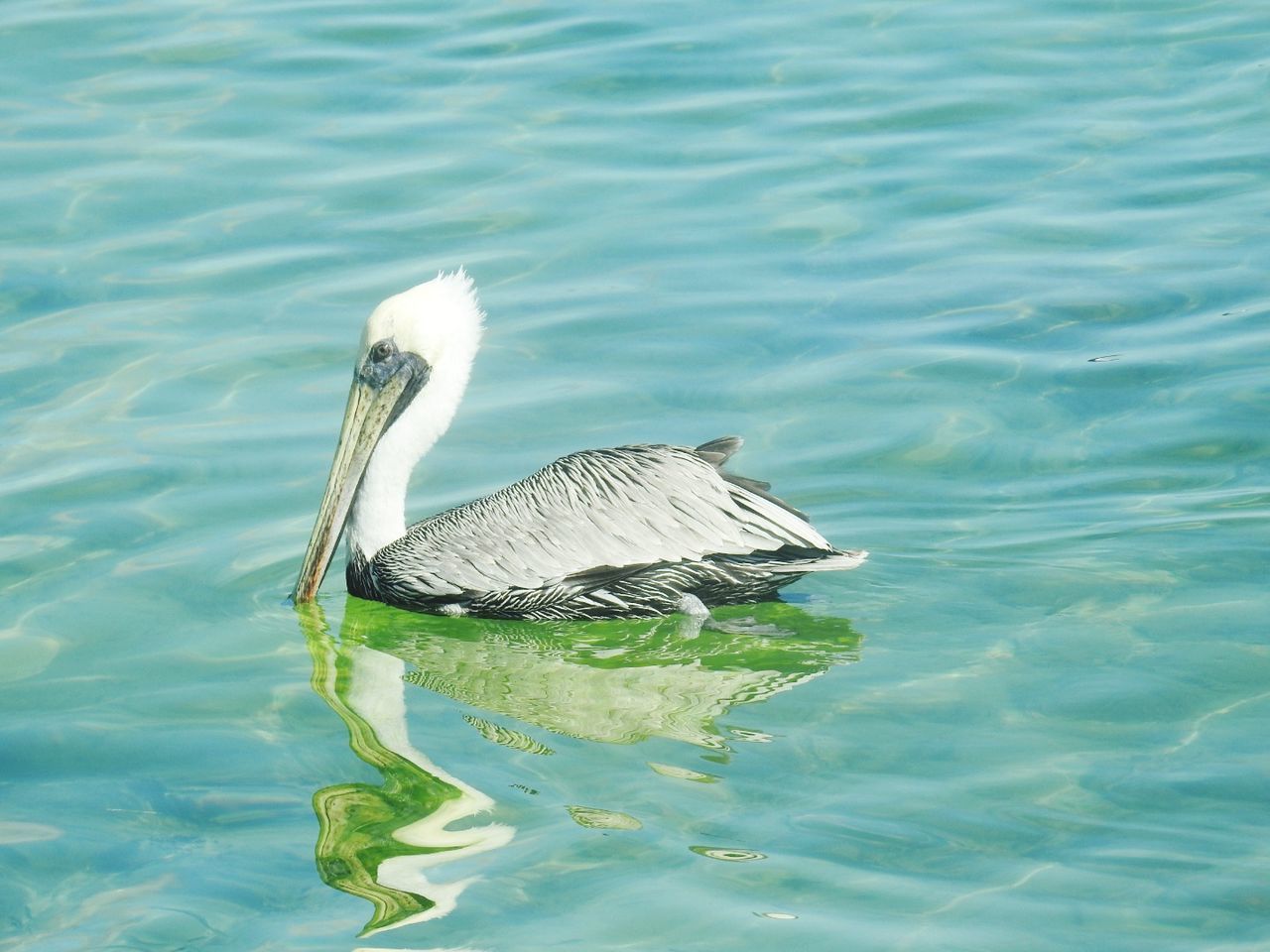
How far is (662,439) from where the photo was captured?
270 inches

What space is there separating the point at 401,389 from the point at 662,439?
1071 mm

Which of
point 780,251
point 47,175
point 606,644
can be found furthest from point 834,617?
point 47,175

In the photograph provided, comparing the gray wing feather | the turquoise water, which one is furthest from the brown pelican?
the turquoise water

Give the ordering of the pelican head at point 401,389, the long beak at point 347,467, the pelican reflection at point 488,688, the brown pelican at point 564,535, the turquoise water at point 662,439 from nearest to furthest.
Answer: the turquoise water at point 662,439, the pelican reflection at point 488,688, the brown pelican at point 564,535, the long beak at point 347,467, the pelican head at point 401,389

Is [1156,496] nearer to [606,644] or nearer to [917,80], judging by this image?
[606,644]

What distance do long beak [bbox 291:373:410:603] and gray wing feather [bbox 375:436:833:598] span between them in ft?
0.67

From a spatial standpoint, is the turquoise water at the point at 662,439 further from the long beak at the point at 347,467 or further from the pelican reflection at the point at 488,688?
the long beak at the point at 347,467

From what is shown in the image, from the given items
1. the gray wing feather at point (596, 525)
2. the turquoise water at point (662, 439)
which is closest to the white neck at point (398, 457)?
the gray wing feather at point (596, 525)

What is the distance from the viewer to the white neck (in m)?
6.04

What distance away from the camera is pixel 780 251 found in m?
8.55

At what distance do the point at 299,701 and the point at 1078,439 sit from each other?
2.88m

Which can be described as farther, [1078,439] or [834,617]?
[1078,439]

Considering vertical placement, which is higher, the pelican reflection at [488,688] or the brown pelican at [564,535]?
the brown pelican at [564,535]

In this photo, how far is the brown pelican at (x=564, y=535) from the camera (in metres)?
5.61
